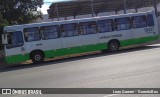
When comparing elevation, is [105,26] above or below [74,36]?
above

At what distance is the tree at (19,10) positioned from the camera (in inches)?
1016

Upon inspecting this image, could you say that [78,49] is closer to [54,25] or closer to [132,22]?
[54,25]

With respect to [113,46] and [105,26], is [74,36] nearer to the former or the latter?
[105,26]

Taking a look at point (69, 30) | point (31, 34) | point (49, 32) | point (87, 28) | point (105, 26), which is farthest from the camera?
point (105, 26)

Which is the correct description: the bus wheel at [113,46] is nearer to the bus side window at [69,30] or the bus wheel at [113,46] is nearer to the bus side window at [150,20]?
the bus side window at [69,30]

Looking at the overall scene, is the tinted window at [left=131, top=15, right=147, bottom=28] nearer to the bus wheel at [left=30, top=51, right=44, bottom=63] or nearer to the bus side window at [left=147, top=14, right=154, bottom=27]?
the bus side window at [left=147, top=14, right=154, bottom=27]

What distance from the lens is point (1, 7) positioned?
25672 millimetres

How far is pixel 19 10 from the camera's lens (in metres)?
26.2

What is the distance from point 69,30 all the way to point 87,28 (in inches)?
51.9

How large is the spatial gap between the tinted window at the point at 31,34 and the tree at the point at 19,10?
18.3ft

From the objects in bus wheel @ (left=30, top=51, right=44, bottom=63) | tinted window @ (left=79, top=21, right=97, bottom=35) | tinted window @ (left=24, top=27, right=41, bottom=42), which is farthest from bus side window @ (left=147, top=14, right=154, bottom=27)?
bus wheel @ (left=30, top=51, right=44, bottom=63)

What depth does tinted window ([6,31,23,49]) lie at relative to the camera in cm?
2047

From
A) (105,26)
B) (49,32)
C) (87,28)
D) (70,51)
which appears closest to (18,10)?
(49,32)

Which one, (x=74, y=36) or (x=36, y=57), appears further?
(x=74, y=36)
